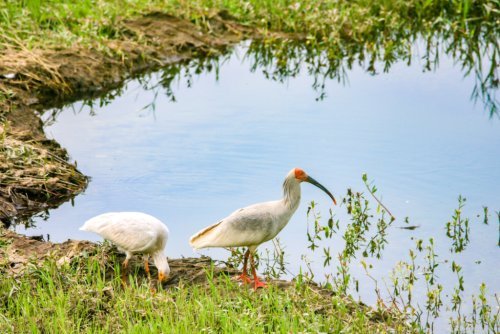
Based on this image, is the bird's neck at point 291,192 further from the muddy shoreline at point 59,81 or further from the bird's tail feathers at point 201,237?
the muddy shoreline at point 59,81

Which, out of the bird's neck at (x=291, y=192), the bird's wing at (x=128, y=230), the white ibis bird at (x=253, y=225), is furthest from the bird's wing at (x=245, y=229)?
the bird's wing at (x=128, y=230)

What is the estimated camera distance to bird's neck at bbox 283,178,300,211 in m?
6.51

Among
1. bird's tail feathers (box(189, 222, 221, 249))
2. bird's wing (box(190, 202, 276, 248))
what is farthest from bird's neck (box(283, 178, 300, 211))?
bird's tail feathers (box(189, 222, 221, 249))

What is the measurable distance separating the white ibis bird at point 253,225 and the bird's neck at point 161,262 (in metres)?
0.23

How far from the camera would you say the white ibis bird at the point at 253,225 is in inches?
249

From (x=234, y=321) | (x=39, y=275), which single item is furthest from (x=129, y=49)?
(x=234, y=321)

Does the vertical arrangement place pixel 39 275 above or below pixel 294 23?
below

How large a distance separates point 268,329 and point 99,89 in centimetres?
665

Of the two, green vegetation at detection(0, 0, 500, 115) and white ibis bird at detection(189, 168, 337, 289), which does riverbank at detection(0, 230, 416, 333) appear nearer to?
white ibis bird at detection(189, 168, 337, 289)

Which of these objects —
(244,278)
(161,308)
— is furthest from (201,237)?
(161,308)

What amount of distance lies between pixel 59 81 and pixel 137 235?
516cm

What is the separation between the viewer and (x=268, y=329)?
567 cm

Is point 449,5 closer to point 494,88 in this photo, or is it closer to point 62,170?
point 494,88

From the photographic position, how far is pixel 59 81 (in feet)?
36.5
